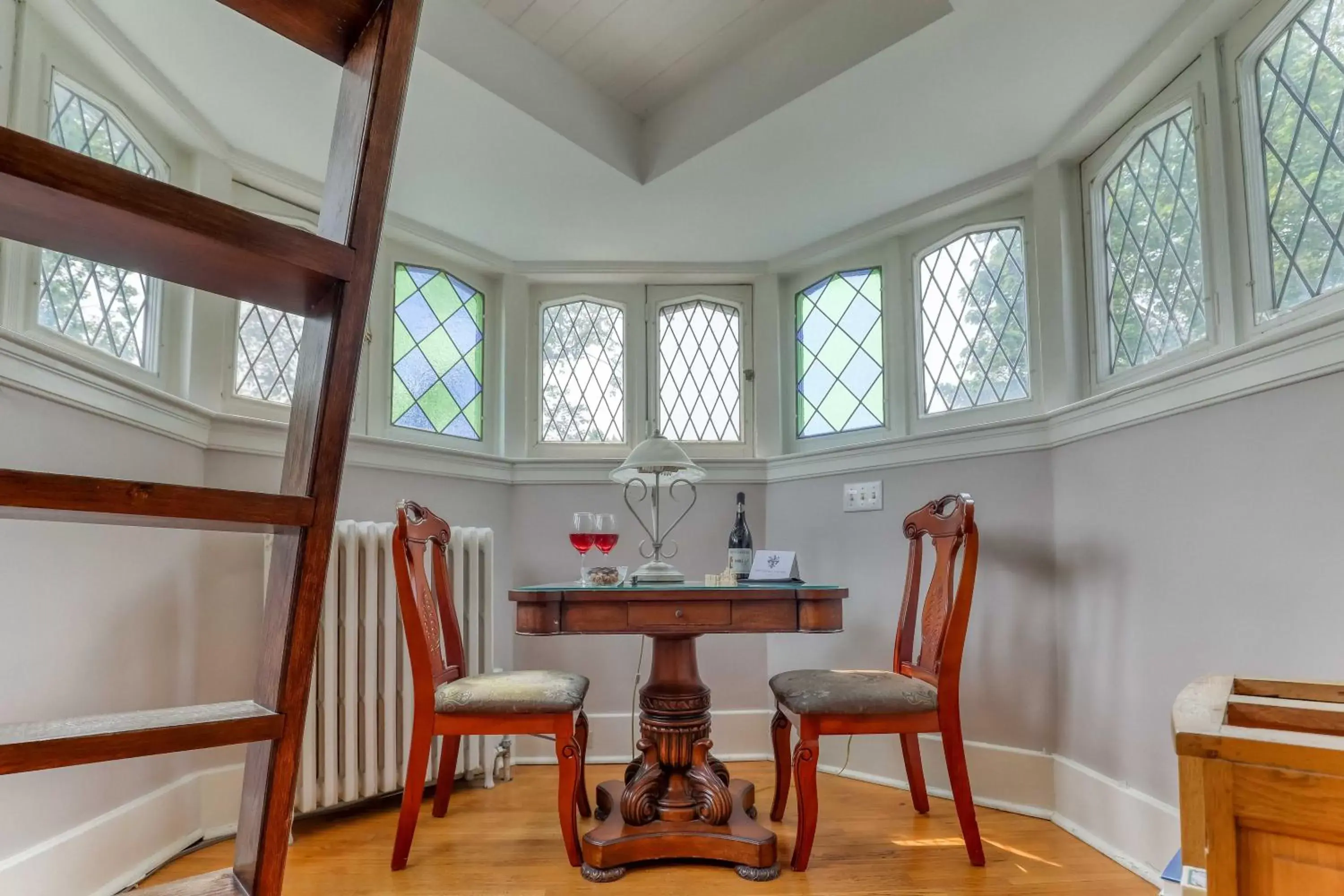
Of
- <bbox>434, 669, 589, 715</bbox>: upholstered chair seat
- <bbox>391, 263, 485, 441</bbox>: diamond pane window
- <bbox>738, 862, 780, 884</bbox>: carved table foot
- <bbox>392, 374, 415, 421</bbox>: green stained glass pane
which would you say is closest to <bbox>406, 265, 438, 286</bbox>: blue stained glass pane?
<bbox>391, 263, 485, 441</bbox>: diamond pane window

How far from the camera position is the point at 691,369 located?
135 inches

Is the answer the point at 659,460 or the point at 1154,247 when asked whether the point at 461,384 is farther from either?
the point at 1154,247

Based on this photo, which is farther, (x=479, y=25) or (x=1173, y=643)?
(x=479, y=25)

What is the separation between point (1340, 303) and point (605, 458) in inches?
93.0

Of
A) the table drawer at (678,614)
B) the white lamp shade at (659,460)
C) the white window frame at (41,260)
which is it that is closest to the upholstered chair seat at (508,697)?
the table drawer at (678,614)

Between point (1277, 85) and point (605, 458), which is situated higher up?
point (1277, 85)

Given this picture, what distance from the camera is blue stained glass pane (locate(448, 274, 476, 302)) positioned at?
10.6ft

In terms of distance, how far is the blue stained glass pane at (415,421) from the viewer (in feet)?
9.84

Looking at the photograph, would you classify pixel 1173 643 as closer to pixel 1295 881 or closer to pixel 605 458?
pixel 1295 881

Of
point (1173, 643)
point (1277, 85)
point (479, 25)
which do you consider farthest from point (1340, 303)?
point (479, 25)

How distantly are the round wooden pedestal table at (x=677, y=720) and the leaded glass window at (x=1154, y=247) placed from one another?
113cm

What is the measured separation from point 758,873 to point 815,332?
212cm

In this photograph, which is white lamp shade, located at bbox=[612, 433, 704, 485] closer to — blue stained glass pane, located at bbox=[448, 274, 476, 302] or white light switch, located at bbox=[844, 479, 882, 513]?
white light switch, located at bbox=[844, 479, 882, 513]

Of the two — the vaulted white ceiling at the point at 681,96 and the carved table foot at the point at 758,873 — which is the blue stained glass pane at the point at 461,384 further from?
the carved table foot at the point at 758,873
